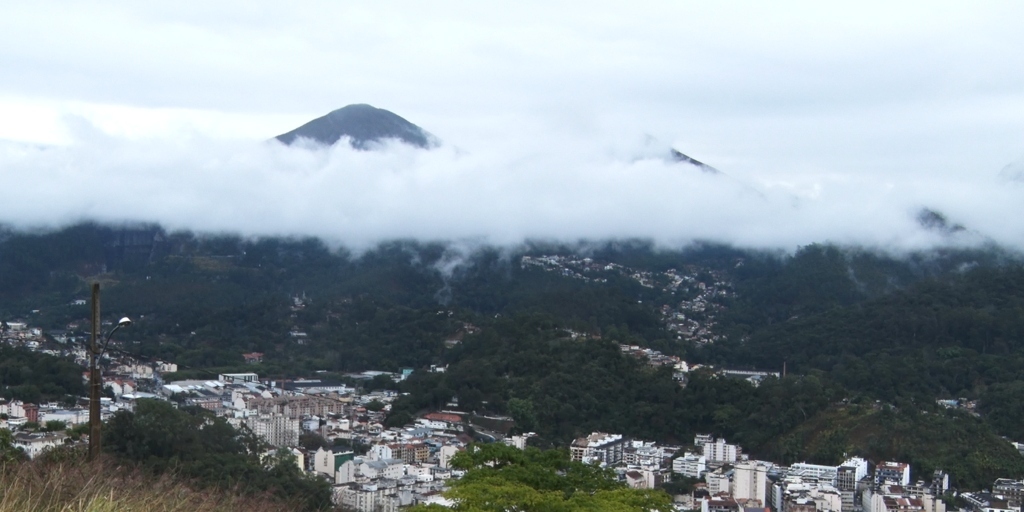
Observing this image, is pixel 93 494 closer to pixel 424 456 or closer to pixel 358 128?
pixel 424 456

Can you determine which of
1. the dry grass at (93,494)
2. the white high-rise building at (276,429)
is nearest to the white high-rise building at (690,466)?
the white high-rise building at (276,429)

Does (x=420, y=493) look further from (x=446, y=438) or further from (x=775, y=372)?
(x=775, y=372)

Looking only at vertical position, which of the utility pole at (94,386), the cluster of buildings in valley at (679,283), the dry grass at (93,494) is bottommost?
the dry grass at (93,494)

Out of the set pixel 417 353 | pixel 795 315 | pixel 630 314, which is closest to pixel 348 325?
pixel 417 353

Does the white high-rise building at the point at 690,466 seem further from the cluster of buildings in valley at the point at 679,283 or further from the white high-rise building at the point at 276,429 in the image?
the cluster of buildings in valley at the point at 679,283

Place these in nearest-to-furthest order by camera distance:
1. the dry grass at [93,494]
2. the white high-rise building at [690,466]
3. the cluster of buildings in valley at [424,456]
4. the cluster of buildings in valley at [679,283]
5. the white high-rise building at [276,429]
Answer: the dry grass at [93,494] → the cluster of buildings in valley at [424,456] → the white high-rise building at [690,466] → the white high-rise building at [276,429] → the cluster of buildings in valley at [679,283]

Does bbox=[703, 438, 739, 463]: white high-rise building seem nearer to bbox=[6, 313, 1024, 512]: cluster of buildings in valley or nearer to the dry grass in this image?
bbox=[6, 313, 1024, 512]: cluster of buildings in valley

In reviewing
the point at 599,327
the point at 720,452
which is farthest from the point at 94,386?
the point at 599,327
